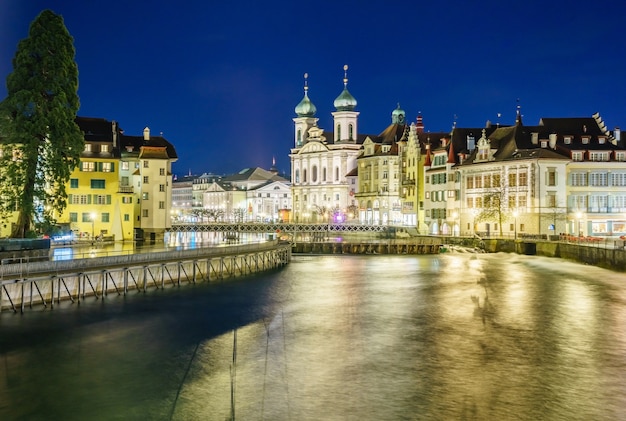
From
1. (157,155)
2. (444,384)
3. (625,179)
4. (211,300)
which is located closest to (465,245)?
(625,179)

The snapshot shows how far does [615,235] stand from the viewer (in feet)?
290

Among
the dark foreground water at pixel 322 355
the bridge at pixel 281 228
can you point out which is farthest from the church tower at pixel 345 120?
the dark foreground water at pixel 322 355

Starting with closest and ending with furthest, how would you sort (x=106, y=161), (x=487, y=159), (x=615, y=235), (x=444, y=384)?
(x=444, y=384) → (x=106, y=161) → (x=615, y=235) → (x=487, y=159)

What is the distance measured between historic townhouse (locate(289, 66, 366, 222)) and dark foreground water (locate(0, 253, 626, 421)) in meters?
107

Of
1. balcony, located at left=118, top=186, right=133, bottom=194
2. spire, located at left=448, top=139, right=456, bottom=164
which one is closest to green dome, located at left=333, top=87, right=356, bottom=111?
spire, located at left=448, top=139, right=456, bottom=164

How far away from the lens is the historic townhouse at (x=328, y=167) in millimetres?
160750

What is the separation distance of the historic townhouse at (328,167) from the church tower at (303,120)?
2.43 m

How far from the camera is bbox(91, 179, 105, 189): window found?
266ft

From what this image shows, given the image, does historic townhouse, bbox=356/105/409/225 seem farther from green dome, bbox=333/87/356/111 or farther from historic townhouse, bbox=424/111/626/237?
historic townhouse, bbox=424/111/626/237

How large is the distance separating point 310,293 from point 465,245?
41.9m

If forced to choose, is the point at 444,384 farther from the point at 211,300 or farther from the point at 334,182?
the point at 334,182

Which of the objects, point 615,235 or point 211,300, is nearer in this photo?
point 211,300

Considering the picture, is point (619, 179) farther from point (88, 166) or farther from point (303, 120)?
point (303, 120)

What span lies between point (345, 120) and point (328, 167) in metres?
11.1
